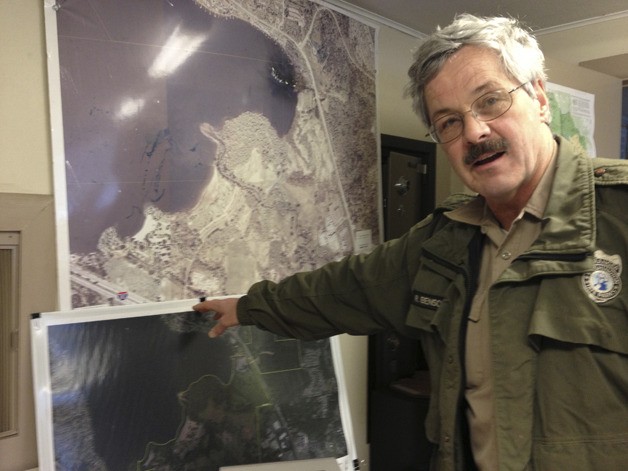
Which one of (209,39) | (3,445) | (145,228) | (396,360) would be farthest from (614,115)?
(3,445)

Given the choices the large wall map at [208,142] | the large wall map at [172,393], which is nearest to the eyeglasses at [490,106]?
the large wall map at [208,142]

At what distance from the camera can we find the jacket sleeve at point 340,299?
134 cm

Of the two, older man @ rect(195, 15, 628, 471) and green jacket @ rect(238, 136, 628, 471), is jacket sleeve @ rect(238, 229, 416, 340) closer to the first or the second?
older man @ rect(195, 15, 628, 471)

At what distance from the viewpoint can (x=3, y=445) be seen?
1.27 m

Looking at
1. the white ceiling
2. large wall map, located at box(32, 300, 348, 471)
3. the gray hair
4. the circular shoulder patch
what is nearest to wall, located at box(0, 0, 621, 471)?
large wall map, located at box(32, 300, 348, 471)

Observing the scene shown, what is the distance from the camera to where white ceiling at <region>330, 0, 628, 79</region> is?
6.76ft

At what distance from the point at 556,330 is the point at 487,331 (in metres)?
0.16

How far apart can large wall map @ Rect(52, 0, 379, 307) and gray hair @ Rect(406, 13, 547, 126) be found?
2.27ft

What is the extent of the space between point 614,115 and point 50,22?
208 cm

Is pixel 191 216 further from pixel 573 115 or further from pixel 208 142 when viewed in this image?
pixel 573 115

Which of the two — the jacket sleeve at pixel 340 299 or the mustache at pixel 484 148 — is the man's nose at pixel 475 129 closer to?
the mustache at pixel 484 148

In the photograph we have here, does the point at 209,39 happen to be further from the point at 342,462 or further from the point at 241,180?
the point at 342,462

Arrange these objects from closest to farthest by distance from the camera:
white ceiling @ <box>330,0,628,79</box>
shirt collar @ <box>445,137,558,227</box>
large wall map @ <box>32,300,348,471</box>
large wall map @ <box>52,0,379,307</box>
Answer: shirt collar @ <box>445,137,558,227</box> → large wall map @ <box>32,300,348,471</box> → large wall map @ <box>52,0,379,307</box> → white ceiling @ <box>330,0,628,79</box>

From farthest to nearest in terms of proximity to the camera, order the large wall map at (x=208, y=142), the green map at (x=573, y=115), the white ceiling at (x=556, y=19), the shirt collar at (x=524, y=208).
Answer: the white ceiling at (x=556, y=19) → the green map at (x=573, y=115) → the large wall map at (x=208, y=142) → the shirt collar at (x=524, y=208)
